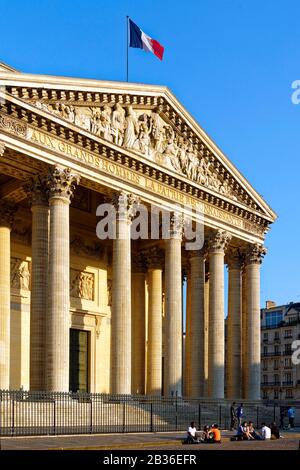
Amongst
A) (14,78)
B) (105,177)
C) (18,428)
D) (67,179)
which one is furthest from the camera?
(105,177)

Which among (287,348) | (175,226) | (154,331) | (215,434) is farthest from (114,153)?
(287,348)

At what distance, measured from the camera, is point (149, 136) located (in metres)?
42.2

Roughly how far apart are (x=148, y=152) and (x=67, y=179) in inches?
279

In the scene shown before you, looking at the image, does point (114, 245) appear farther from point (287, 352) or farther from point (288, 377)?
point (287, 352)

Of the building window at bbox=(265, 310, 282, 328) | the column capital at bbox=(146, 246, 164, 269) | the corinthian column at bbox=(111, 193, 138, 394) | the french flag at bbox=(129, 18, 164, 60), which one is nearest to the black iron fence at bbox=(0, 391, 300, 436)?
the corinthian column at bbox=(111, 193, 138, 394)

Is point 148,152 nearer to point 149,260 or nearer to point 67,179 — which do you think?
point 67,179

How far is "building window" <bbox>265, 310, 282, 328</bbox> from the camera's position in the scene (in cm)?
10800

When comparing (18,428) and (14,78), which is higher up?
(14,78)

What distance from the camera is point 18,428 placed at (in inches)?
1136

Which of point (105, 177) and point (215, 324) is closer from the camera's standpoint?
point (105, 177)

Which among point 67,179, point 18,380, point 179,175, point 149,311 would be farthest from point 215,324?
point 67,179

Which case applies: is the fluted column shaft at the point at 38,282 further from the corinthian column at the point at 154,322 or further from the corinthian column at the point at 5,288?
the corinthian column at the point at 154,322

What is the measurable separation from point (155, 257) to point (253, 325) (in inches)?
286

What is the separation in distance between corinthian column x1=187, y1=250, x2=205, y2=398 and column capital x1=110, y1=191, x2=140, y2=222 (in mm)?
8805
